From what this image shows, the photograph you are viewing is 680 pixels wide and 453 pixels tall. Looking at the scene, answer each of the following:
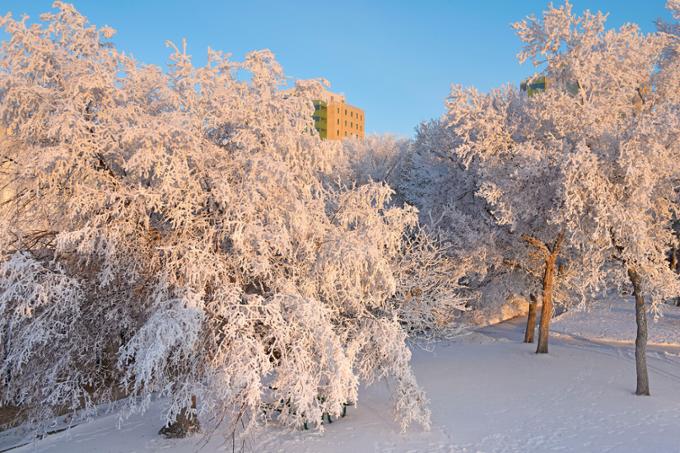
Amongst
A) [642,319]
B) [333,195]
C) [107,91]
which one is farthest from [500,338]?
[107,91]

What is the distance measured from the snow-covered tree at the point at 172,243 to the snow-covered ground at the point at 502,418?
1129 millimetres

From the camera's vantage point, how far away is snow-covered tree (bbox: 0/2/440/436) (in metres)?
9.86

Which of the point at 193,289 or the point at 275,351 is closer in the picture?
the point at 193,289

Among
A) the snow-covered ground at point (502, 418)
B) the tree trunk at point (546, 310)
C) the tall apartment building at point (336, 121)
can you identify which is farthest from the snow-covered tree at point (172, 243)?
the tall apartment building at point (336, 121)

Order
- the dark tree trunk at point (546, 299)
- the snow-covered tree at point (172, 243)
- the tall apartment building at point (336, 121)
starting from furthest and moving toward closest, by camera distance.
Result: 1. the tall apartment building at point (336, 121)
2. the dark tree trunk at point (546, 299)
3. the snow-covered tree at point (172, 243)

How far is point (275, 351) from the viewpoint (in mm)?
10984

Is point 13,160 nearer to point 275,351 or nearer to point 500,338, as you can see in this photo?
point 275,351

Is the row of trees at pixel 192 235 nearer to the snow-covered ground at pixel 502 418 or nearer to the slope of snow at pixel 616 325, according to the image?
the snow-covered ground at pixel 502 418

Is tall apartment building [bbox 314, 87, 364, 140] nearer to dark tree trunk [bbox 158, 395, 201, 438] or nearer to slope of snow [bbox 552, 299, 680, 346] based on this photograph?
slope of snow [bbox 552, 299, 680, 346]

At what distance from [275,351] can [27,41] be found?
23.3ft

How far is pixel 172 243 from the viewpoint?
35.6ft

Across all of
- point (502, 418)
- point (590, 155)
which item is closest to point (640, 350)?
point (502, 418)

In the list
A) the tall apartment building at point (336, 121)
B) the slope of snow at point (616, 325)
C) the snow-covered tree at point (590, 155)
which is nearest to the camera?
the snow-covered tree at point (590, 155)

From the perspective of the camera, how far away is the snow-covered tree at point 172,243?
9.86 meters
